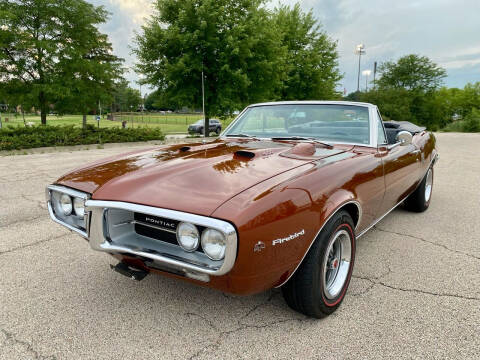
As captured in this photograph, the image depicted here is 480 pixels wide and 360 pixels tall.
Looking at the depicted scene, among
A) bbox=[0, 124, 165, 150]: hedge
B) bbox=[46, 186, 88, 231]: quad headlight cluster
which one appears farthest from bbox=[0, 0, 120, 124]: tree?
bbox=[46, 186, 88, 231]: quad headlight cluster

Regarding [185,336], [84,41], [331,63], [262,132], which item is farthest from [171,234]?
[331,63]

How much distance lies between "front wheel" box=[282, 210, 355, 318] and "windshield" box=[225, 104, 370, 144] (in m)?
1.13

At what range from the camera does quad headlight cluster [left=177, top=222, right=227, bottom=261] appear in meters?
1.64

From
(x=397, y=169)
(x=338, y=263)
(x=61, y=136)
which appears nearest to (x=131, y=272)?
(x=338, y=263)

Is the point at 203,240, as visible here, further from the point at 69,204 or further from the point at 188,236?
the point at 69,204

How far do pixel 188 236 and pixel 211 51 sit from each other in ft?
44.4

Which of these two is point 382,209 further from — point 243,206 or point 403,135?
point 243,206

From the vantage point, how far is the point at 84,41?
46.2 ft

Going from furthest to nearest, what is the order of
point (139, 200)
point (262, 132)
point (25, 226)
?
point (25, 226) → point (262, 132) → point (139, 200)

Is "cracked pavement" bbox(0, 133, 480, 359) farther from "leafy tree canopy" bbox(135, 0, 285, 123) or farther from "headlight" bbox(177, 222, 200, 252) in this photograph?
"leafy tree canopy" bbox(135, 0, 285, 123)

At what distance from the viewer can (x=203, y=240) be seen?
1.67 m

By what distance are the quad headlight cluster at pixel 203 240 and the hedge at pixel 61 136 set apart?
38.7 feet

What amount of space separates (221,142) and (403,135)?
5.78 ft

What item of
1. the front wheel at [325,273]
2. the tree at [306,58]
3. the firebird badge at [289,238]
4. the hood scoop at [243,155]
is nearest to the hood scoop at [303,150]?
the hood scoop at [243,155]
